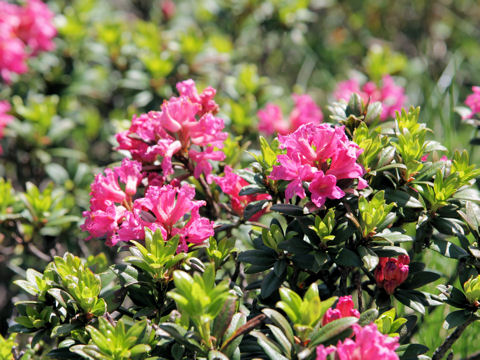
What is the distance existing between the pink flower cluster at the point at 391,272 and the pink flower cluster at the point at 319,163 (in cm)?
25

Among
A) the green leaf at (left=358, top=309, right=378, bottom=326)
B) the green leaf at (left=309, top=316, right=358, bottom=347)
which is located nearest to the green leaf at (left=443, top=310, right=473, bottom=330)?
the green leaf at (left=358, top=309, right=378, bottom=326)

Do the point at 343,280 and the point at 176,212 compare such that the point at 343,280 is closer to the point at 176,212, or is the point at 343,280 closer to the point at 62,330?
the point at 176,212

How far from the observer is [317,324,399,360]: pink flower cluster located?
1.00 meters

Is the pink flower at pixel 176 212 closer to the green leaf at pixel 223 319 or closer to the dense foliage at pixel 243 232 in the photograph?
the dense foliage at pixel 243 232

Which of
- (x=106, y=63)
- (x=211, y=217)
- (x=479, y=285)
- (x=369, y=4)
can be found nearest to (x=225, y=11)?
(x=106, y=63)

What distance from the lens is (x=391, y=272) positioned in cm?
140

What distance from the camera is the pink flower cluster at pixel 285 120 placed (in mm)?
2551

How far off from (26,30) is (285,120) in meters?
1.44

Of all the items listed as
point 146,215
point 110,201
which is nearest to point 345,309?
point 146,215

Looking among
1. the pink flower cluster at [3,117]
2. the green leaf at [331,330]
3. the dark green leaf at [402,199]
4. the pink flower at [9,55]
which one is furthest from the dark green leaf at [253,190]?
the pink flower at [9,55]

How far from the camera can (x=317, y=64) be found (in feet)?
13.3

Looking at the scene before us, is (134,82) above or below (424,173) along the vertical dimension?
below

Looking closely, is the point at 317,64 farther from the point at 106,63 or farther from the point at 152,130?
the point at 152,130

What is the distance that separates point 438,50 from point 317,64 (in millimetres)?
1101
